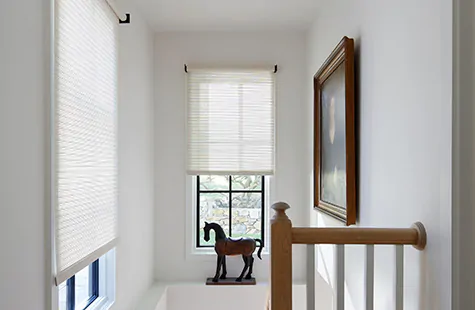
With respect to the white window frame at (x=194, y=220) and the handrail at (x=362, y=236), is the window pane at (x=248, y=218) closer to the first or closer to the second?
the white window frame at (x=194, y=220)

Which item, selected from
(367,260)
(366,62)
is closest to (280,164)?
(366,62)

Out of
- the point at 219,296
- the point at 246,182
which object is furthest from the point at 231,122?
the point at 219,296

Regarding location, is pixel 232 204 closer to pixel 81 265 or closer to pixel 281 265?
pixel 81 265

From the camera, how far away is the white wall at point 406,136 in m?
1.31

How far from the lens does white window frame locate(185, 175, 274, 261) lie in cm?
388

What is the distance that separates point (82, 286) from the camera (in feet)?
8.07

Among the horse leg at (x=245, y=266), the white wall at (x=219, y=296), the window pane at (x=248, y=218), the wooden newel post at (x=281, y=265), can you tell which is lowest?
the white wall at (x=219, y=296)

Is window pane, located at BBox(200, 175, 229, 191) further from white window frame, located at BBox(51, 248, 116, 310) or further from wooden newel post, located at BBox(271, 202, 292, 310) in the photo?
wooden newel post, located at BBox(271, 202, 292, 310)

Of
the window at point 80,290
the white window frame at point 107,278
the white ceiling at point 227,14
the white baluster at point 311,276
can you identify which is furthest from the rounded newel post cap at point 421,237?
the white ceiling at point 227,14

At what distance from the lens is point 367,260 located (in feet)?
4.89

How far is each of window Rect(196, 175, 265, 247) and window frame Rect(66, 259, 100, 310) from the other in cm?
140

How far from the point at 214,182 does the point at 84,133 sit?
198 cm

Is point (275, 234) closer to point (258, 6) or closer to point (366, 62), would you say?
point (366, 62)

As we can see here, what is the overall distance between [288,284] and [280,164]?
2.47 m
